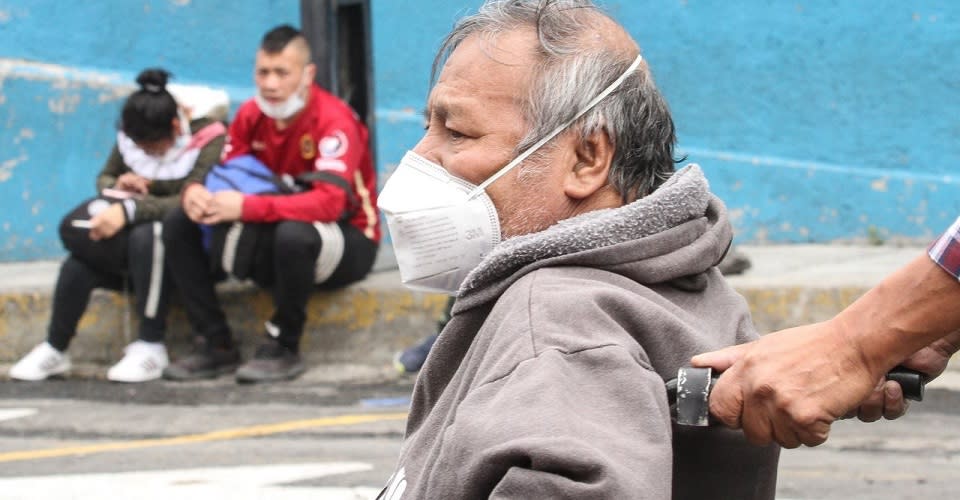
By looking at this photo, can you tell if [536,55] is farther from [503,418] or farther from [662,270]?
[503,418]

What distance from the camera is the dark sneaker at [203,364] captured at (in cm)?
677

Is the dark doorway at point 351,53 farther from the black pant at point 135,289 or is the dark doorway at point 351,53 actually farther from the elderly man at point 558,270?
the elderly man at point 558,270

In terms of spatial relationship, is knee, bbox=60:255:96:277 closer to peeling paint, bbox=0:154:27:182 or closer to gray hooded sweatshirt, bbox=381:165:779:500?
peeling paint, bbox=0:154:27:182

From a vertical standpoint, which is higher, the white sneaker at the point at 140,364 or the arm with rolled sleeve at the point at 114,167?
the arm with rolled sleeve at the point at 114,167

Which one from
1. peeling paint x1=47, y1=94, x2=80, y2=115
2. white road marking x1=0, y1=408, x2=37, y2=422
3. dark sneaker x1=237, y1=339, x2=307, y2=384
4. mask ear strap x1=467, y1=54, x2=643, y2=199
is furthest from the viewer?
peeling paint x1=47, y1=94, x2=80, y2=115

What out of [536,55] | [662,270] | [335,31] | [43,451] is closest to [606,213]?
[662,270]

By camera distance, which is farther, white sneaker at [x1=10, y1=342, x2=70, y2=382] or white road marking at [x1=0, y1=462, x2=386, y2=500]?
white sneaker at [x1=10, y1=342, x2=70, y2=382]

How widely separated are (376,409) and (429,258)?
13.2 ft

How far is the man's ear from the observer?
1.91 m

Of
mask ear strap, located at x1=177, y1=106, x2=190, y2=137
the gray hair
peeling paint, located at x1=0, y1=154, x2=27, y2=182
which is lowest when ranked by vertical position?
peeling paint, located at x1=0, y1=154, x2=27, y2=182

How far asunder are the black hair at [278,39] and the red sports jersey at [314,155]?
0.24 metres

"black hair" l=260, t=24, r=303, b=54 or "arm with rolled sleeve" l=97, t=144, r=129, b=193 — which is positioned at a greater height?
"black hair" l=260, t=24, r=303, b=54

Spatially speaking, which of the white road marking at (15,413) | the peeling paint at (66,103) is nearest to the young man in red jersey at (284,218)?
the white road marking at (15,413)

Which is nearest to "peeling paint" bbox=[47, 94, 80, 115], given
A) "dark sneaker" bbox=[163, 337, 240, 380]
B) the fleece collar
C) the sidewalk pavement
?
the sidewalk pavement
